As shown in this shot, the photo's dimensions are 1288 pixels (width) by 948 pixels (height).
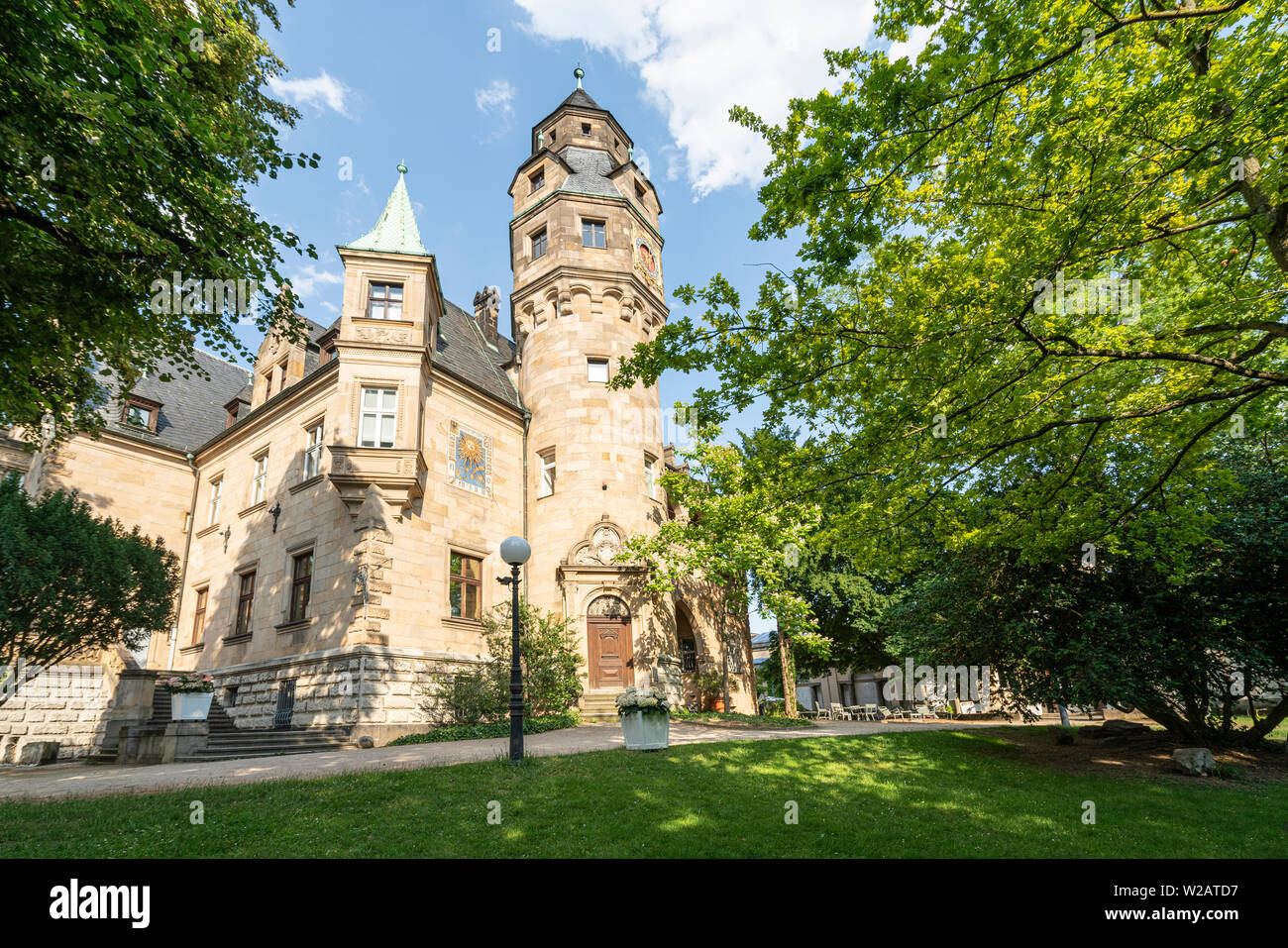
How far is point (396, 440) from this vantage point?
17.8 meters

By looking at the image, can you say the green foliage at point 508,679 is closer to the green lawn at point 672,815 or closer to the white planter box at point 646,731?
the white planter box at point 646,731

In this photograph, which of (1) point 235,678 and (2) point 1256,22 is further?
(1) point 235,678

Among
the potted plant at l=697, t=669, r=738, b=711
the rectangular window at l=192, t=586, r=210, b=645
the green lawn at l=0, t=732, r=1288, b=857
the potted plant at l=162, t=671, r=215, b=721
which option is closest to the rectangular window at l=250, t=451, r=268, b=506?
the rectangular window at l=192, t=586, r=210, b=645

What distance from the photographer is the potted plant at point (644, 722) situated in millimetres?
10859

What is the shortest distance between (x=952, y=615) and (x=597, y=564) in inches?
408

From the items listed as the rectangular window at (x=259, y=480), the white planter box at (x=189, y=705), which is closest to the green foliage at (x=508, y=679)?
the white planter box at (x=189, y=705)

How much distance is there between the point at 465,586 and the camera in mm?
19500

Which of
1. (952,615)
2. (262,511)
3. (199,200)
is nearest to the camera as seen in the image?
(199,200)

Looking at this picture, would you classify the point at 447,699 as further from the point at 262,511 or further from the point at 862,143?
the point at 862,143

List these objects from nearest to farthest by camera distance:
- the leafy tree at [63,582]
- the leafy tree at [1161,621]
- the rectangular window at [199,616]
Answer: the leafy tree at [1161,621] < the leafy tree at [63,582] < the rectangular window at [199,616]

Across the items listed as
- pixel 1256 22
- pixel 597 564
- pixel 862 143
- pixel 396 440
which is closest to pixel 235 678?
pixel 396 440

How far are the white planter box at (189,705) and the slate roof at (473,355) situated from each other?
10968 millimetres

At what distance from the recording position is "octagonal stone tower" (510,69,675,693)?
19906 mm

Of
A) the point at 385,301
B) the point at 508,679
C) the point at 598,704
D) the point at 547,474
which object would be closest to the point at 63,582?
the point at 508,679
